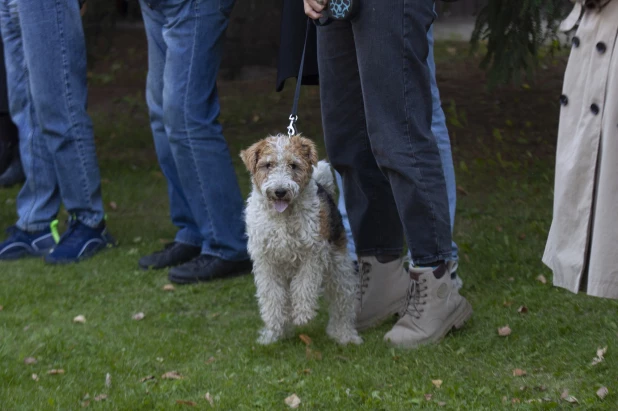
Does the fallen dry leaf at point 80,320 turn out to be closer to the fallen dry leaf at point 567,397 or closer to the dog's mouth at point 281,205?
the dog's mouth at point 281,205

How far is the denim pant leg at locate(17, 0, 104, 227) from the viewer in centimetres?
568

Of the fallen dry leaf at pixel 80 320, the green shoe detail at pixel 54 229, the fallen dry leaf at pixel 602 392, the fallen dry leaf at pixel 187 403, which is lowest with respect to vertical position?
the green shoe detail at pixel 54 229

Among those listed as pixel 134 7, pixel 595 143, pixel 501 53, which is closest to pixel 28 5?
pixel 501 53

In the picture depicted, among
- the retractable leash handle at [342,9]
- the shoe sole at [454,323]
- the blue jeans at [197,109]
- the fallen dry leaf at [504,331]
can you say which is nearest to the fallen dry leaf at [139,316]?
the blue jeans at [197,109]

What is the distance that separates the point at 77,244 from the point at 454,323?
9.30 feet

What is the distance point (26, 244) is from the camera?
6180mm

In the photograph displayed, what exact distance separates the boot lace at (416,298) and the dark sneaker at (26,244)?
296cm

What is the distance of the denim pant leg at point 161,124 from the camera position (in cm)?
554

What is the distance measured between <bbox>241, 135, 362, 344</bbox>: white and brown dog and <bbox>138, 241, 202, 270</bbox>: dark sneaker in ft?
5.34

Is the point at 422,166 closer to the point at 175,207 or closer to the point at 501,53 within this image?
the point at 175,207

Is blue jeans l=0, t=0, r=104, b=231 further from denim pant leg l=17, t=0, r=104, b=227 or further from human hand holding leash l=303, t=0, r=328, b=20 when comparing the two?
human hand holding leash l=303, t=0, r=328, b=20

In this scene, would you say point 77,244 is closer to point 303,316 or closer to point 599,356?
point 303,316

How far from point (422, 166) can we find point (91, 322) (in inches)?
78.1

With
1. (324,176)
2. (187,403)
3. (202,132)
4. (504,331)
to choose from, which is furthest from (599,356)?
(202,132)
